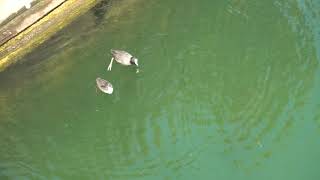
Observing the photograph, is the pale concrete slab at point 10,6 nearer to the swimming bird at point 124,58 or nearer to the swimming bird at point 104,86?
the swimming bird at point 124,58

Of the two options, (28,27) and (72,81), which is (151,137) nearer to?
(72,81)

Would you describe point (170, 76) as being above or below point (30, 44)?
below

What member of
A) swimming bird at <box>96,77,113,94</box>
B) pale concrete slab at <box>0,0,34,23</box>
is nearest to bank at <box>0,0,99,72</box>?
pale concrete slab at <box>0,0,34,23</box>

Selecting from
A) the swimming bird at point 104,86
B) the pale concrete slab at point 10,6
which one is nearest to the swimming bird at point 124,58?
the swimming bird at point 104,86

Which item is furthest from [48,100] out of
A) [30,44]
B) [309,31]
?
[309,31]

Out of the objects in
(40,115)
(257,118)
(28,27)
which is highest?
(28,27)

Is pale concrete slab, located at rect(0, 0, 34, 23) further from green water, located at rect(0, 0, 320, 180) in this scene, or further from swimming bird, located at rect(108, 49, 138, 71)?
swimming bird, located at rect(108, 49, 138, 71)
